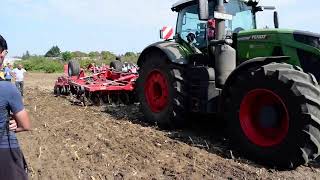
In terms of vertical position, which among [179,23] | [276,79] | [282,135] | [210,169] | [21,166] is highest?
[179,23]

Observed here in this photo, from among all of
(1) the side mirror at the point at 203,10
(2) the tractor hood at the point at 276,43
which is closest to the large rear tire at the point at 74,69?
(2) the tractor hood at the point at 276,43

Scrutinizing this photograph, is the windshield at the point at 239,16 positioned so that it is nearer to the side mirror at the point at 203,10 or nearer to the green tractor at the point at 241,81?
the green tractor at the point at 241,81

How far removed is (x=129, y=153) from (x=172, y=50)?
90.0 inches

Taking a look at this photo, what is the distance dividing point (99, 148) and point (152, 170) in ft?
3.70

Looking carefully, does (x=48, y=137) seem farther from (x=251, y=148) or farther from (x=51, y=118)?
(x=251, y=148)

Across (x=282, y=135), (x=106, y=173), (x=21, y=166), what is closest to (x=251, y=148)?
(x=282, y=135)

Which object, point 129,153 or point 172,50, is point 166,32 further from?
point 129,153

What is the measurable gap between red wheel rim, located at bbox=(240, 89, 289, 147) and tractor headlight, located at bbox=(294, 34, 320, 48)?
3.02 ft

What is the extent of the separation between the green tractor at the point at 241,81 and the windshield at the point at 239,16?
16 millimetres

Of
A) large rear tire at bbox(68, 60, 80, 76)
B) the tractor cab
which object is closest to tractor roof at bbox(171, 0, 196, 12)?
the tractor cab

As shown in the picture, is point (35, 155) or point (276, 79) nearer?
point (276, 79)

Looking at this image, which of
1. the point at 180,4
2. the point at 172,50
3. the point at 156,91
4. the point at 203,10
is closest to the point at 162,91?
the point at 156,91

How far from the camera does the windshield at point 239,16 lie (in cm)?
740

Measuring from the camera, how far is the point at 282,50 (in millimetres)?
6086
